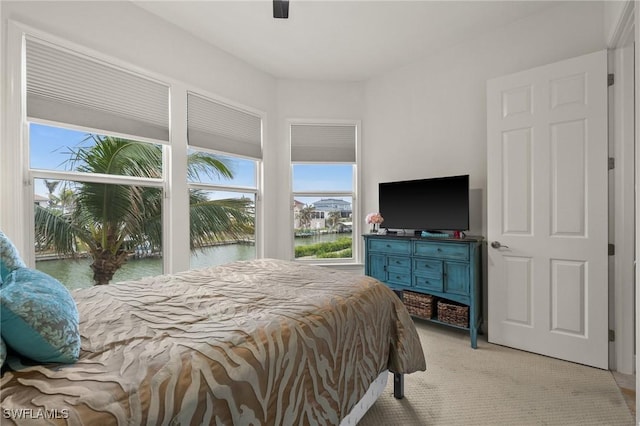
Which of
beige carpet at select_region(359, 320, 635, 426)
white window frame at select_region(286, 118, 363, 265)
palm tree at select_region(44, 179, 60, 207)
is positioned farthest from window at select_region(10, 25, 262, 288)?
beige carpet at select_region(359, 320, 635, 426)

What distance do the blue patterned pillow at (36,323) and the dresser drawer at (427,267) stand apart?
2.79m

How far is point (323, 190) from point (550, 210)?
8.08 feet

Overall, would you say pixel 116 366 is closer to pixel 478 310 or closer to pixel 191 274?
pixel 191 274

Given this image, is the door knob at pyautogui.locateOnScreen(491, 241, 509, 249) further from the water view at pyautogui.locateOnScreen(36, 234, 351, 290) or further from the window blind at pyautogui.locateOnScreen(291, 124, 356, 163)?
the water view at pyautogui.locateOnScreen(36, 234, 351, 290)

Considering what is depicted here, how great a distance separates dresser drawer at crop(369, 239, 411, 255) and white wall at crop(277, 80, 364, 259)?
119 centimetres

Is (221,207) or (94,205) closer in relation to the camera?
(94,205)

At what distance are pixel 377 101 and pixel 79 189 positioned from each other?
11.0ft

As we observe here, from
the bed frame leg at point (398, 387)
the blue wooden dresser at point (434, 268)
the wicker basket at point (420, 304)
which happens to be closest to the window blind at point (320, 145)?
the blue wooden dresser at point (434, 268)

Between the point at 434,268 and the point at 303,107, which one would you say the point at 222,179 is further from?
the point at 434,268

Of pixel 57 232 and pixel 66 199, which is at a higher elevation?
pixel 66 199

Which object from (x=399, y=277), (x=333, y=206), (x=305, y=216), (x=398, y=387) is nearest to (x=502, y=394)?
(x=398, y=387)

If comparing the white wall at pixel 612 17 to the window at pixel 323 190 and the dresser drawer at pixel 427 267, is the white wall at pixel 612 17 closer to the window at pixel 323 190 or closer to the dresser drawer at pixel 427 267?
the dresser drawer at pixel 427 267

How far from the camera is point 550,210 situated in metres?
2.49

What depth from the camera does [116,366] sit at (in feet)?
2.76
